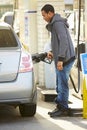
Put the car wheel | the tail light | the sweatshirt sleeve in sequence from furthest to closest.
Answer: the car wheel < the sweatshirt sleeve < the tail light

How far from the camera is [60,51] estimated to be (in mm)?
7664

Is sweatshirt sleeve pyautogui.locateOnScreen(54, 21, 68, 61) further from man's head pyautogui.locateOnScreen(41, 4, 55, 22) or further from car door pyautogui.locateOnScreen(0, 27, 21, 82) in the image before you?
car door pyautogui.locateOnScreen(0, 27, 21, 82)

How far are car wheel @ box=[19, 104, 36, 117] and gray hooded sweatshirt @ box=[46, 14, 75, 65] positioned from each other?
89cm

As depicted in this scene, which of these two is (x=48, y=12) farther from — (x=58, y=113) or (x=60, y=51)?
(x=58, y=113)

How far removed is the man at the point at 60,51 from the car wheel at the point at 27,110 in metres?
0.32

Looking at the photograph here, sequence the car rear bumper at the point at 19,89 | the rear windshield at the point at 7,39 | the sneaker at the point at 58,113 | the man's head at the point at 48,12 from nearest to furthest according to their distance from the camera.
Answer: the car rear bumper at the point at 19,89 → the man's head at the point at 48,12 → the sneaker at the point at 58,113 → the rear windshield at the point at 7,39

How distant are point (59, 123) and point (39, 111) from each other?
1040 millimetres

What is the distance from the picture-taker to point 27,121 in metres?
7.80

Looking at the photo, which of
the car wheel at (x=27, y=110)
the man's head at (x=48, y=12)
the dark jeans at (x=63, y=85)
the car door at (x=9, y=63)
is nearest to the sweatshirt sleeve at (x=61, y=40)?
the man's head at (x=48, y=12)

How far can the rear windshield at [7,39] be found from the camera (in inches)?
324

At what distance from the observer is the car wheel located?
796 cm

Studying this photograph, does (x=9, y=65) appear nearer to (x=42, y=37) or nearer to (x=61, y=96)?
(x=61, y=96)

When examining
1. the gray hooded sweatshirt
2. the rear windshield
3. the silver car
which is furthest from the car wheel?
the rear windshield

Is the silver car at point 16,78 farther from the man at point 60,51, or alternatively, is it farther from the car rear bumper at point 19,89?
the man at point 60,51
